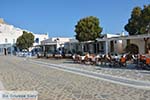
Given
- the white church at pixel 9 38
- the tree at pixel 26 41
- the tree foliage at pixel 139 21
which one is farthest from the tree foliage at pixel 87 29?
the white church at pixel 9 38

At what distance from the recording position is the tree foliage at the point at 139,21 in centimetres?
3538

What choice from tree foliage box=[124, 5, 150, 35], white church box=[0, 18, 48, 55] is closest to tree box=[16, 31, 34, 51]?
white church box=[0, 18, 48, 55]

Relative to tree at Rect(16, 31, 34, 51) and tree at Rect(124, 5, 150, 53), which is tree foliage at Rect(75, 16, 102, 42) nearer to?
tree at Rect(124, 5, 150, 53)

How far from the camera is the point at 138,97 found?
30.3 ft

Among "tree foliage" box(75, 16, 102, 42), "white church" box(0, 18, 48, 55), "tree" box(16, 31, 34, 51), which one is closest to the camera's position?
"tree foliage" box(75, 16, 102, 42)

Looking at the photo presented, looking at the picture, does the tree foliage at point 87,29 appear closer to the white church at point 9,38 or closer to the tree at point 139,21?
the tree at point 139,21

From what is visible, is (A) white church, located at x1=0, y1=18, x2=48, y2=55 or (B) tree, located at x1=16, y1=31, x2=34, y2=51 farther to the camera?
(A) white church, located at x1=0, y1=18, x2=48, y2=55

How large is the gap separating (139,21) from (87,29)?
749cm

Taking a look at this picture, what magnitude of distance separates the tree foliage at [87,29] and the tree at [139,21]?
4.61m

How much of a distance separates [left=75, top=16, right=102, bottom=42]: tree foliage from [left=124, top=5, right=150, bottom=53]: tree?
4.61m

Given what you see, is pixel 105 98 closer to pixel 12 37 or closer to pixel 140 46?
pixel 140 46

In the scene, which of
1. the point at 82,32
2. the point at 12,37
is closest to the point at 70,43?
the point at 82,32

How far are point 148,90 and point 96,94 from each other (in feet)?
6.71

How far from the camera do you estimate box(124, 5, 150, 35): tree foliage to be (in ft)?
116
